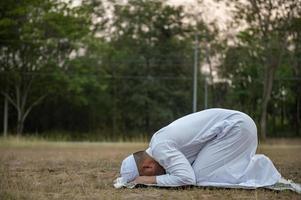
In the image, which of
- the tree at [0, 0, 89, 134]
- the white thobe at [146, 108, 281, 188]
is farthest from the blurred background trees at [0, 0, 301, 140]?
the white thobe at [146, 108, 281, 188]

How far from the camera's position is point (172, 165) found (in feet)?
22.3

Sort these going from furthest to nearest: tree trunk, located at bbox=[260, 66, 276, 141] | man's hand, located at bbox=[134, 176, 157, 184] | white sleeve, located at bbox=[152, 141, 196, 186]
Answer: tree trunk, located at bbox=[260, 66, 276, 141]
man's hand, located at bbox=[134, 176, 157, 184]
white sleeve, located at bbox=[152, 141, 196, 186]

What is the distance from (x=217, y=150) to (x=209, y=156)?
11 centimetres

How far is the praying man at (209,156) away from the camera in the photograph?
696 centimetres

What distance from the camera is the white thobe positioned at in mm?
7012

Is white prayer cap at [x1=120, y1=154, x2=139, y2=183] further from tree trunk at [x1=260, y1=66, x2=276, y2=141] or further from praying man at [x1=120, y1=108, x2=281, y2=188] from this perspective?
tree trunk at [x1=260, y1=66, x2=276, y2=141]

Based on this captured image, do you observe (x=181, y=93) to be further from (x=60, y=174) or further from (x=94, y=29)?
(x=60, y=174)

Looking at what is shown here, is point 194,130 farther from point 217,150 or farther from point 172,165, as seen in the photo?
point 172,165

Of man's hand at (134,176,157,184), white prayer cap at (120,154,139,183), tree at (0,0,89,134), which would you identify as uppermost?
tree at (0,0,89,134)

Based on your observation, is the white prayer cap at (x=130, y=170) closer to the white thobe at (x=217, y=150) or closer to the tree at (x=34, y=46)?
the white thobe at (x=217, y=150)

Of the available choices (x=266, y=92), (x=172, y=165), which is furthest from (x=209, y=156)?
(x=266, y=92)

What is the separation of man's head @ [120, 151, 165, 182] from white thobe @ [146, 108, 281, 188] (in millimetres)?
96

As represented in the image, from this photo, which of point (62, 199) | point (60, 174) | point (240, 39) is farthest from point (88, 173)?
point (240, 39)

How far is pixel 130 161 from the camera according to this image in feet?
23.3
